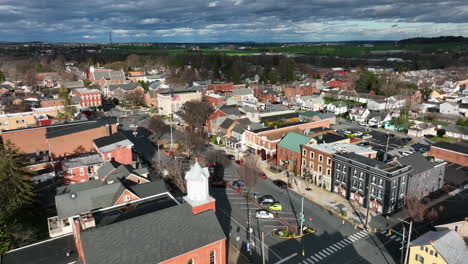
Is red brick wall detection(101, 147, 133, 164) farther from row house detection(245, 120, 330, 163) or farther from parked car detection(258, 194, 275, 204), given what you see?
row house detection(245, 120, 330, 163)

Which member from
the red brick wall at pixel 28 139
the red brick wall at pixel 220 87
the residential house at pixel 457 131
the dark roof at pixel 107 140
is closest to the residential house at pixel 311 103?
the red brick wall at pixel 220 87

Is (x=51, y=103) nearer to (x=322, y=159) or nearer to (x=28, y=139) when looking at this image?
(x=28, y=139)

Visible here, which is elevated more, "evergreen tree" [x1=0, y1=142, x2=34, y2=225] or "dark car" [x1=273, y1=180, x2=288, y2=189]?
"evergreen tree" [x1=0, y1=142, x2=34, y2=225]

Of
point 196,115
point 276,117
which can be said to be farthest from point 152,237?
point 276,117

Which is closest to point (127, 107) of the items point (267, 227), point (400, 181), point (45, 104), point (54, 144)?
point (45, 104)

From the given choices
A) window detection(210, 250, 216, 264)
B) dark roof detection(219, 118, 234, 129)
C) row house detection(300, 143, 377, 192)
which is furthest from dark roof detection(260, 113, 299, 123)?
window detection(210, 250, 216, 264)

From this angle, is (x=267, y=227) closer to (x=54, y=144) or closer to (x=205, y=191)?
(x=205, y=191)

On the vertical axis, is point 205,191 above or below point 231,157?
above
